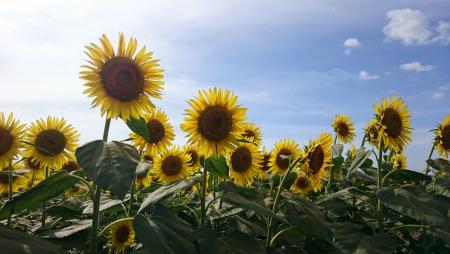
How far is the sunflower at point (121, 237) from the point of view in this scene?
187 inches

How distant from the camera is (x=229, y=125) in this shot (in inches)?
166

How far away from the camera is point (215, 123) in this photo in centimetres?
422

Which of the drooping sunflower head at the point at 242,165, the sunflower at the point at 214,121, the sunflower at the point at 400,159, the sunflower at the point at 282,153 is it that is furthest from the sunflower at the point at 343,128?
the sunflower at the point at 214,121

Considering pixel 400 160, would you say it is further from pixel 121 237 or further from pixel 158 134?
pixel 121 237

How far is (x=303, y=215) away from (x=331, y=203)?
1098 mm

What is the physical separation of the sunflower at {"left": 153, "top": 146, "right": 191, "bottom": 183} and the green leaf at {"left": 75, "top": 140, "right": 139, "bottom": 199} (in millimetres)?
3835

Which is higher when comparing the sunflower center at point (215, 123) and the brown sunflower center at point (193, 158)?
the sunflower center at point (215, 123)

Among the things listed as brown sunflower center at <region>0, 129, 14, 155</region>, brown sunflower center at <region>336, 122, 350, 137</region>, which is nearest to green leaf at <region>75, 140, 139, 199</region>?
brown sunflower center at <region>0, 129, 14, 155</region>

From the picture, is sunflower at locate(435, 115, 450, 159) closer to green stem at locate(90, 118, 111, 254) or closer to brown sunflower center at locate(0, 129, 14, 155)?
green stem at locate(90, 118, 111, 254)

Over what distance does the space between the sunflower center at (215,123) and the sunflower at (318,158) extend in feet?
3.87

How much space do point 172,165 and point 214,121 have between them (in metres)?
2.54

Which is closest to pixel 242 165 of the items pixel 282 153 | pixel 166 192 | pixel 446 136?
pixel 282 153

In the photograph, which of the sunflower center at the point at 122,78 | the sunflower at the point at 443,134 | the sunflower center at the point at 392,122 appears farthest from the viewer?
the sunflower at the point at 443,134

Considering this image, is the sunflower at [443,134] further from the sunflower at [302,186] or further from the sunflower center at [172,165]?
the sunflower center at [172,165]
